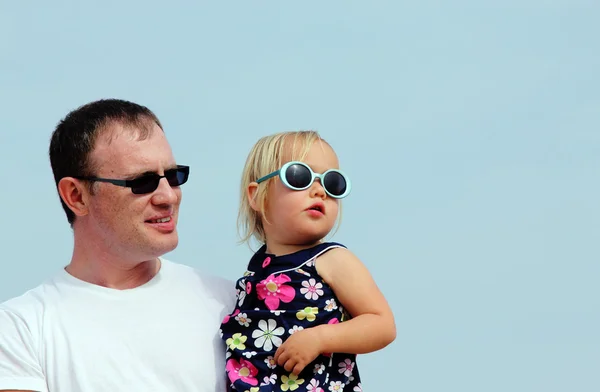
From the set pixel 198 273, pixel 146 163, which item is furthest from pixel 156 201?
pixel 198 273

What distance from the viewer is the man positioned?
18.2 feet

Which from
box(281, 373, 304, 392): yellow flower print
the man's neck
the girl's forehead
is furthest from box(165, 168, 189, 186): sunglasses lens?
box(281, 373, 304, 392): yellow flower print

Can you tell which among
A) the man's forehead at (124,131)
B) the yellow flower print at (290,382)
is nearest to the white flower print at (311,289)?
the yellow flower print at (290,382)

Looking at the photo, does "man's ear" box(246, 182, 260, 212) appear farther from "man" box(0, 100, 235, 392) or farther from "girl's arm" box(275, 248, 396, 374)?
"girl's arm" box(275, 248, 396, 374)

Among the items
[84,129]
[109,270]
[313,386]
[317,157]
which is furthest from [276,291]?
[84,129]

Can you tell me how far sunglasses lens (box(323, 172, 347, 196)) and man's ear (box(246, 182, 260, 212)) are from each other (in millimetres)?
437

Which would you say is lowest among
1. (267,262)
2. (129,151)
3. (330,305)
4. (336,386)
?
(336,386)

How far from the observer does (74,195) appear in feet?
19.9

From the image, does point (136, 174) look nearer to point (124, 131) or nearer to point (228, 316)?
point (124, 131)

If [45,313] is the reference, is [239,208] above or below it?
above

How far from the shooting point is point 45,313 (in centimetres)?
567

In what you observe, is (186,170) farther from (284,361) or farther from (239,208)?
(284,361)

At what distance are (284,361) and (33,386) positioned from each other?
134 cm

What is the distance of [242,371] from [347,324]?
670mm
